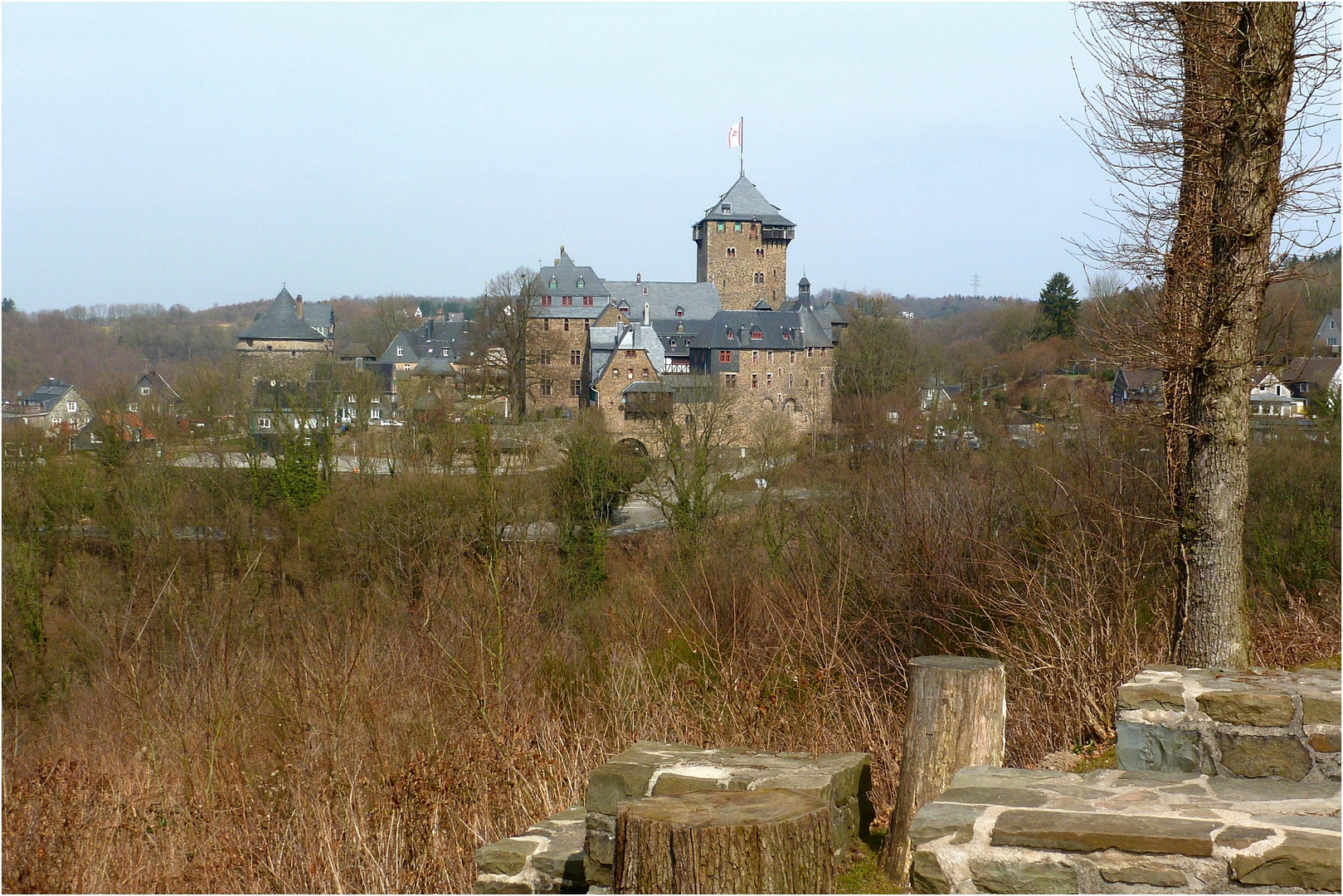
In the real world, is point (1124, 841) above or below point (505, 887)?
above

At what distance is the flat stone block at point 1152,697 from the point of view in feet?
16.3

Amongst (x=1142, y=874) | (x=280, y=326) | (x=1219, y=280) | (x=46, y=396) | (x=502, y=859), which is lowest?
(x=502, y=859)

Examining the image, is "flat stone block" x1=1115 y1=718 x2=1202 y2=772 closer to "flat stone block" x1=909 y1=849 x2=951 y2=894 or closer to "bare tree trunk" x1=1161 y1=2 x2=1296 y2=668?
"flat stone block" x1=909 y1=849 x2=951 y2=894

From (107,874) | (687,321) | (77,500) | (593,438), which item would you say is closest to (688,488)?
→ (593,438)

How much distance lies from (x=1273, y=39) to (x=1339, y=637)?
513 centimetres

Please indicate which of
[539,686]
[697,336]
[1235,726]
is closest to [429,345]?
[697,336]

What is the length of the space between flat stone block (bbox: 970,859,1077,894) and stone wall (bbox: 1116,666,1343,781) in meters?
1.61

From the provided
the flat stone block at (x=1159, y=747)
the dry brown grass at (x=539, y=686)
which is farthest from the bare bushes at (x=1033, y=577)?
the flat stone block at (x=1159, y=747)

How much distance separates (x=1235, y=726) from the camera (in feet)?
15.9

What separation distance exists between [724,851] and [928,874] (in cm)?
93

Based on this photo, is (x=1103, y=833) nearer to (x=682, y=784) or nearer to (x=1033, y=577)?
(x=682, y=784)

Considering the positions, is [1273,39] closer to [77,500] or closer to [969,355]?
[77,500]

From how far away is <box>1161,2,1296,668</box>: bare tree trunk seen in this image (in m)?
6.91

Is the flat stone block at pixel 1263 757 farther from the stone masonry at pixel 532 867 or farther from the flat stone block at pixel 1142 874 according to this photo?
the stone masonry at pixel 532 867
